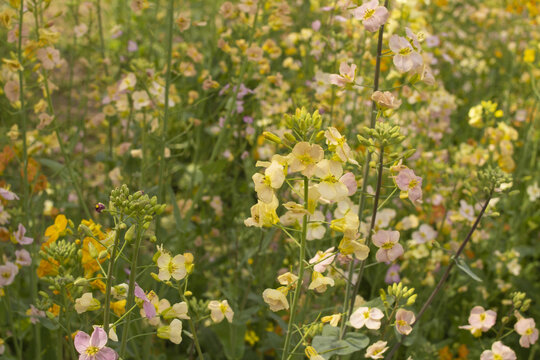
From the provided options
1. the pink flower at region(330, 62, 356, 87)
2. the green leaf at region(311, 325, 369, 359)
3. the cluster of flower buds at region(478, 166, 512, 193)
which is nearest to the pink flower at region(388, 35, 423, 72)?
the pink flower at region(330, 62, 356, 87)

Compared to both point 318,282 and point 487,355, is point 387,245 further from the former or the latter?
point 487,355

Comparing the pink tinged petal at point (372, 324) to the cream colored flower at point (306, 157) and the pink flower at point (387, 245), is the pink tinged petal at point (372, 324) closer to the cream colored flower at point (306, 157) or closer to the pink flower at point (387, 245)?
the pink flower at point (387, 245)

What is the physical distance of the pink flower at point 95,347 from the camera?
134 centimetres

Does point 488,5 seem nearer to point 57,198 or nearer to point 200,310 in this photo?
point 57,198

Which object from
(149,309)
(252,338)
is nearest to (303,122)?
(149,309)

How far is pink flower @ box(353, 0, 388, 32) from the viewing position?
66.0 inches

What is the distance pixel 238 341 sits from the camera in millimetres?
2686

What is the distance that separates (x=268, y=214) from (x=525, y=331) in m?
1.18

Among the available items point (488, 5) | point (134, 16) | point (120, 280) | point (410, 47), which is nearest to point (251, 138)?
point (120, 280)

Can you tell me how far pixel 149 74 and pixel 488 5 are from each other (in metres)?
5.70

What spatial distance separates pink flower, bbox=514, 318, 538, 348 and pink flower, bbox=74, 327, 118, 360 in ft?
4.79

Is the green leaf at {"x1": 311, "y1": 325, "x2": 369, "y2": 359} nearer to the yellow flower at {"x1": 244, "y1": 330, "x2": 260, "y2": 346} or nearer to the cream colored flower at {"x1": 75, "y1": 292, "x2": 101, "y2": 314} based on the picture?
the cream colored flower at {"x1": 75, "y1": 292, "x2": 101, "y2": 314}

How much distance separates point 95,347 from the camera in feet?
4.41

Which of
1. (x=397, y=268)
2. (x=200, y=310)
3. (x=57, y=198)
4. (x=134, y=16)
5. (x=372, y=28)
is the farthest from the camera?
(x=134, y=16)
